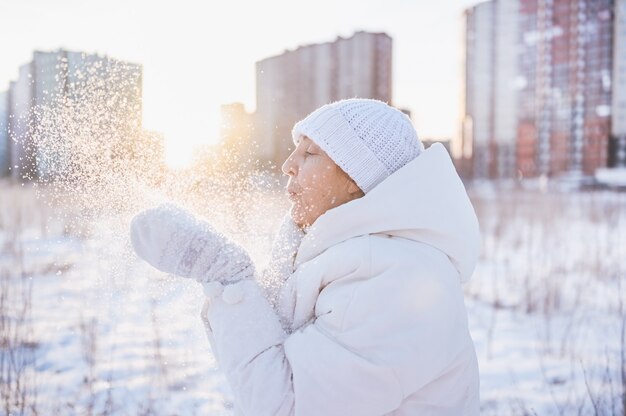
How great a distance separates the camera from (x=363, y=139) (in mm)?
1129

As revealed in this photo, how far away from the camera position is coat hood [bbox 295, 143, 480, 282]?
1028mm

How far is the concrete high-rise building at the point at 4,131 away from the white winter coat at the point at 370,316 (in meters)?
0.89

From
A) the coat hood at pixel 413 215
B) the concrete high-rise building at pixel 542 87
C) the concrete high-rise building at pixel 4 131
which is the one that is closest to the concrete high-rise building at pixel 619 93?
the concrete high-rise building at pixel 542 87

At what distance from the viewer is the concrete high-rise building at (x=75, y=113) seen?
133 centimetres

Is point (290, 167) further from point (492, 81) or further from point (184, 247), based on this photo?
point (492, 81)

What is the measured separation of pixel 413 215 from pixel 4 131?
1.24 metres

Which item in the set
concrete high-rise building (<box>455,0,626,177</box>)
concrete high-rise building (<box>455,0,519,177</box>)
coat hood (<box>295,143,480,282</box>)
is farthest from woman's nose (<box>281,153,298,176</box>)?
concrete high-rise building (<box>455,0,519,177</box>)

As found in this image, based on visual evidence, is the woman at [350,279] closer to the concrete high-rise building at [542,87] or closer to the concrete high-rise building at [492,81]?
the concrete high-rise building at [542,87]

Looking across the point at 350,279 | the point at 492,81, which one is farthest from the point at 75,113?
the point at 492,81

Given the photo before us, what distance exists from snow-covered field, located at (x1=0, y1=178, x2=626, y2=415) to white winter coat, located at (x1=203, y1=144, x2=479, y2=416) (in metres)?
0.41

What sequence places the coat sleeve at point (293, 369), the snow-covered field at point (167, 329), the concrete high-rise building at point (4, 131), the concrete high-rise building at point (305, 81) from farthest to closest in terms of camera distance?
the concrete high-rise building at point (305, 81) → the snow-covered field at point (167, 329) → the concrete high-rise building at point (4, 131) → the coat sleeve at point (293, 369)

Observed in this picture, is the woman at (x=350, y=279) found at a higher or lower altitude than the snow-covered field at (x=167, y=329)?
higher

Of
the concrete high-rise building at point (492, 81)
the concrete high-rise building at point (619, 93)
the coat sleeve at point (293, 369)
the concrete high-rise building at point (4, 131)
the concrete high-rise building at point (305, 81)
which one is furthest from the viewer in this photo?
the concrete high-rise building at point (492, 81)

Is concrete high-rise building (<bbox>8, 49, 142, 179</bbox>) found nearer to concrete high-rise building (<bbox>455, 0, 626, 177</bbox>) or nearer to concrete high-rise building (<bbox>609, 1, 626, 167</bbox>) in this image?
concrete high-rise building (<bbox>455, 0, 626, 177</bbox>)
